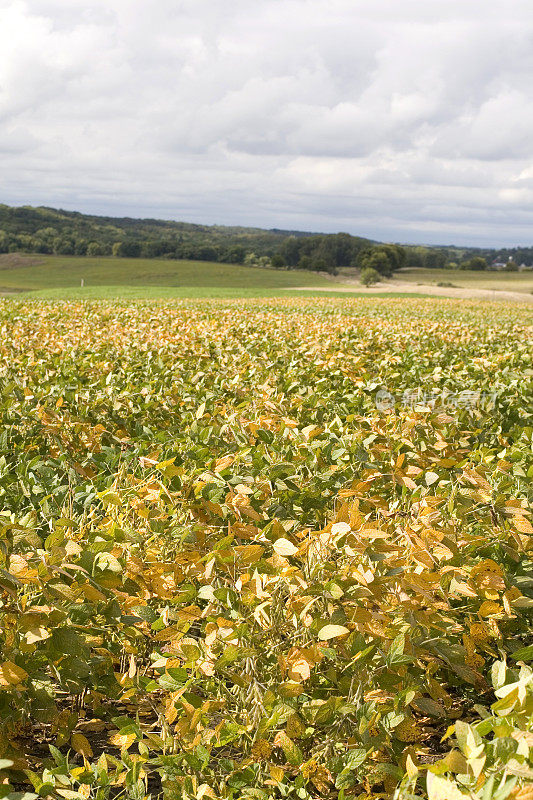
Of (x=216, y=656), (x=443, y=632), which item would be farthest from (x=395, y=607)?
(x=216, y=656)

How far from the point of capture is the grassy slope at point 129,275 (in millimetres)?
71625

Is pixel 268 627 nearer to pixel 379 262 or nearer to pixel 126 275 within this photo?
pixel 126 275

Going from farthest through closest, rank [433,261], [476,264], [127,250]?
[476,264] → [433,261] → [127,250]

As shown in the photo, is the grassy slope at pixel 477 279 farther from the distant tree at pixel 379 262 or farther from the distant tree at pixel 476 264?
the distant tree at pixel 476 264

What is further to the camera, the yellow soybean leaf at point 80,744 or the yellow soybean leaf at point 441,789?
the yellow soybean leaf at point 80,744

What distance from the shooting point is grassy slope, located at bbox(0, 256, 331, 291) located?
7162 cm

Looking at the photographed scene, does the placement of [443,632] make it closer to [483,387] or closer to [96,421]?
[96,421]

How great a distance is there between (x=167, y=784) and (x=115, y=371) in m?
5.51

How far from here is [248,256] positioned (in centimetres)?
11225

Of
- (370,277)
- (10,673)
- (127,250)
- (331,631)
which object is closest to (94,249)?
(127,250)

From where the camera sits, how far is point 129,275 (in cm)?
7825

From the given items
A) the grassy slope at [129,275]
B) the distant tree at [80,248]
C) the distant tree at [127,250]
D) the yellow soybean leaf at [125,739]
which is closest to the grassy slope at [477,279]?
the grassy slope at [129,275]

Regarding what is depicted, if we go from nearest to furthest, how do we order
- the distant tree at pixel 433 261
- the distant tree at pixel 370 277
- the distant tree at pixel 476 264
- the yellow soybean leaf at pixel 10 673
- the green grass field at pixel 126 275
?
the yellow soybean leaf at pixel 10 673
the green grass field at pixel 126 275
the distant tree at pixel 370 277
the distant tree at pixel 433 261
the distant tree at pixel 476 264

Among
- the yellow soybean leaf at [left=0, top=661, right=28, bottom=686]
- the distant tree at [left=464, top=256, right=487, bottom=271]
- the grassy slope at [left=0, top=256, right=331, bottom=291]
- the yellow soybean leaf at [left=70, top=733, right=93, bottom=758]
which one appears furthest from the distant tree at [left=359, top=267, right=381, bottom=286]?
the yellow soybean leaf at [left=0, top=661, right=28, bottom=686]
